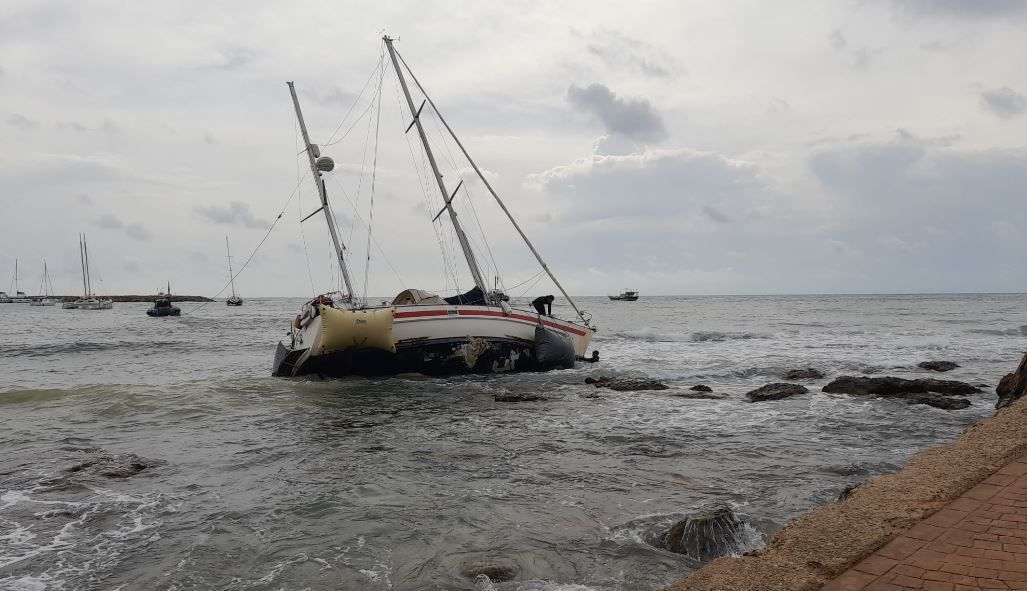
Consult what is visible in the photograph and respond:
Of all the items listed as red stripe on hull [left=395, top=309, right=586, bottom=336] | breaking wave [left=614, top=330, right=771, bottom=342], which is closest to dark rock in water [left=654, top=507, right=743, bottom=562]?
red stripe on hull [left=395, top=309, right=586, bottom=336]

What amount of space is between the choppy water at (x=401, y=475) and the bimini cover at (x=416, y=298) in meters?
2.61

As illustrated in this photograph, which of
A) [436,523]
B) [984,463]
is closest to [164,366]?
[436,523]

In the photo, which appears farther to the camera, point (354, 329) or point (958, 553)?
point (354, 329)

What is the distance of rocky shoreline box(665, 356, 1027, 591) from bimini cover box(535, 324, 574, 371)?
15.2 metres

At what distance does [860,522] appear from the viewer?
15.6ft

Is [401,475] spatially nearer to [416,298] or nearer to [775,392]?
[775,392]

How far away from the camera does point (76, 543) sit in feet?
22.1

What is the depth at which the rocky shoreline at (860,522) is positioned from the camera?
4086 mm

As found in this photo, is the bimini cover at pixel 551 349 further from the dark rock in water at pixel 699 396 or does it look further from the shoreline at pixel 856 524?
the shoreline at pixel 856 524

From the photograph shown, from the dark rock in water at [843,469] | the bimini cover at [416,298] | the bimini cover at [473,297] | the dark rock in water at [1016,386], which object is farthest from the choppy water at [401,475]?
the bimini cover at [473,297]

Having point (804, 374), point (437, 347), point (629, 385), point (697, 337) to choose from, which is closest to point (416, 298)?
point (437, 347)

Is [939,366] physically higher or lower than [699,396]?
lower

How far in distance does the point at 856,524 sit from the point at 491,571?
9.83 feet

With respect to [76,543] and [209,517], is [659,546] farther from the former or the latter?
[76,543]
